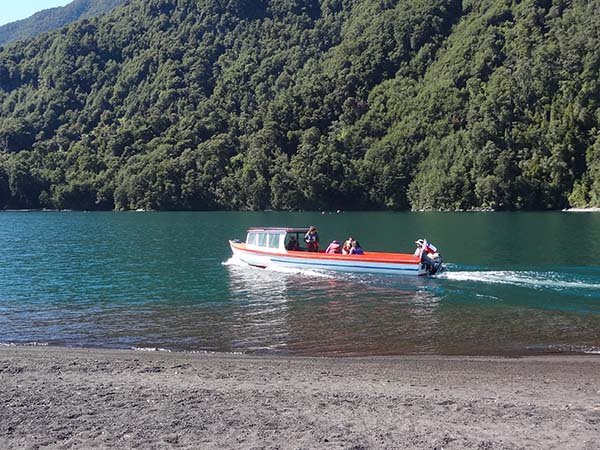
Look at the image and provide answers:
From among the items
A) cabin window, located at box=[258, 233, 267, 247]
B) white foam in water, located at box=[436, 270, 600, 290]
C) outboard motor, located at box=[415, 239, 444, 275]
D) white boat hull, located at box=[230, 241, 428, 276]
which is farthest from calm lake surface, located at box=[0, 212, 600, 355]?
cabin window, located at box=[258, 233, 267, 247]

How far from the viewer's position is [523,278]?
35.6 m

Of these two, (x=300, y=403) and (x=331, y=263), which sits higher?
(x=331, y=263)

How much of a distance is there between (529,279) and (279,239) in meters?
17.6

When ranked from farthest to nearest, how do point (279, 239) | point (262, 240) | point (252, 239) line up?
point (252, 239)
point (262, 240)
point (279, 239)

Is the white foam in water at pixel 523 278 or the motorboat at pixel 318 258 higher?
the motorboat at pixel 318 258

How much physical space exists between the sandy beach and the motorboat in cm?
Answer: 1956

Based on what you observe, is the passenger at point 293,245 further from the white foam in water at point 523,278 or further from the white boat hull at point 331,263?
the white foam in water at point 523,278

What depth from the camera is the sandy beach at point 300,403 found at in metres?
11.1

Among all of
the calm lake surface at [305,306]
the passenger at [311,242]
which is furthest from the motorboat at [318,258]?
the calm lake surface at [305,306]

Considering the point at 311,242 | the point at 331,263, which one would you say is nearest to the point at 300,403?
the point at 331,263

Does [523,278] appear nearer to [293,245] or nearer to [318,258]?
[318,258]

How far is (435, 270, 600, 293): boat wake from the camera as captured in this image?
3338 centimetres

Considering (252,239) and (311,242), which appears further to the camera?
(252,239)

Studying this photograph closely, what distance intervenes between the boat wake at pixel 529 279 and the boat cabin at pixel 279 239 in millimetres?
11630
